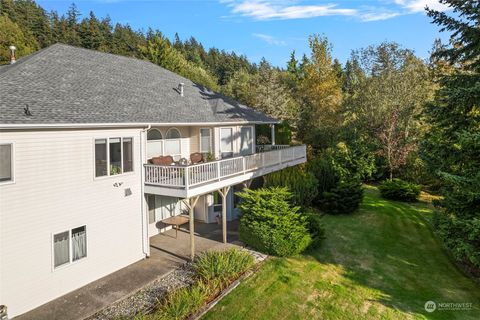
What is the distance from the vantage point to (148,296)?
993 cm

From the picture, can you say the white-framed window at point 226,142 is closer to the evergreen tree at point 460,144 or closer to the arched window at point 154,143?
the arched window at point 154,143

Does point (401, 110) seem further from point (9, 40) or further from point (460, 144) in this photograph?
point (9, 40)

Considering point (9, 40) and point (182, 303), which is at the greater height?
point (9, 40)

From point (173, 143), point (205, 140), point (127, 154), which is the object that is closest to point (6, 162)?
point (127, 154)

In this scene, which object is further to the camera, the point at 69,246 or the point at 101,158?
the point at 101,158

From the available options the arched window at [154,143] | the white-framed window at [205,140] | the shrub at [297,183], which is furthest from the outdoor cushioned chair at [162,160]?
the shrub at [297,183]

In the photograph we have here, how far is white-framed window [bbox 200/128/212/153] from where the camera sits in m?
16.9

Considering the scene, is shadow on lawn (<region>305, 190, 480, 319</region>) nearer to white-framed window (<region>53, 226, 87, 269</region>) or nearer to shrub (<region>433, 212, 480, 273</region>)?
shrub (<region>433, 212, 480, 273</region>)

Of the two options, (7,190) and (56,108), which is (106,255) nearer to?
(7,190)

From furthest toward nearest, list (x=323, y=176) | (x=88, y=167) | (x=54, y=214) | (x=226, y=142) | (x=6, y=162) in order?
(x=323, y=176) < (x=226, y=142) < (x=88, y=167) < (x=54, y=214) < (x=6, y=162)

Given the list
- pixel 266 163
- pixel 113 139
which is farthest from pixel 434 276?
pixel 113 139

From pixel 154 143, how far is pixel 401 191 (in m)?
18.5

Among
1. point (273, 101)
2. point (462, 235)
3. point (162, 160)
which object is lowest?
point (462, 235)

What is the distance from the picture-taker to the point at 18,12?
60281 millimetres
